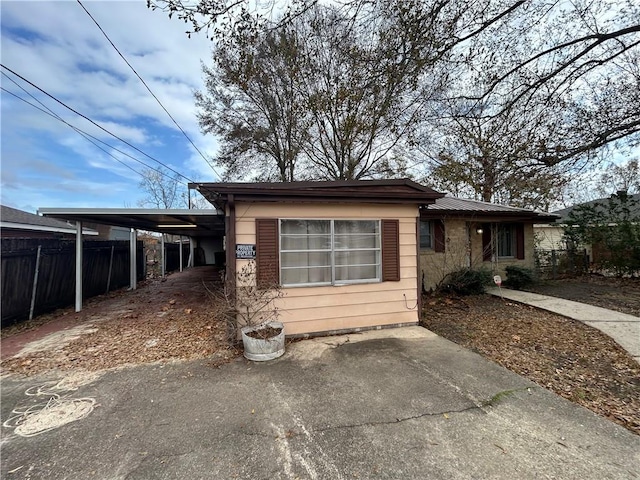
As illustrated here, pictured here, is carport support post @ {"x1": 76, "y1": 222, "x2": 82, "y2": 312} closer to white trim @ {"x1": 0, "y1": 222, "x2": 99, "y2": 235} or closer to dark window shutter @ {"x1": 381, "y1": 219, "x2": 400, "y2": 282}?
white trim @ {"x1": 0, "y1": 222, "x2": 99, "y2": 235}

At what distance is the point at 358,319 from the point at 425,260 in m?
4.35

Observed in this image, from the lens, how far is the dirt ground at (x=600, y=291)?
6.72 m

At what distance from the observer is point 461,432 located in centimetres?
241

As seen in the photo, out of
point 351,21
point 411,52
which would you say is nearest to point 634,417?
point 411,52

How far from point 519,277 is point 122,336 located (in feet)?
34.1

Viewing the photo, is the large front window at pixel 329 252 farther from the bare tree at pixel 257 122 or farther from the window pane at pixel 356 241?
the bare tree at pixel 257 122

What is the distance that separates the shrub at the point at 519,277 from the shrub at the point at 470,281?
5.02 feet

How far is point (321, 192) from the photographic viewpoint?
4.65 m

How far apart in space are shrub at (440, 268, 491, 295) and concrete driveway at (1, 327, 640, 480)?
476 centimetres

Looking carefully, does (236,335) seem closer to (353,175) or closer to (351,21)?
(351,21)

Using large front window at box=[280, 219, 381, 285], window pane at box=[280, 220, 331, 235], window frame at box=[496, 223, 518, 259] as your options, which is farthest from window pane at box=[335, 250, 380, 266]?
window frame at box=[496, 223, 518, 259]

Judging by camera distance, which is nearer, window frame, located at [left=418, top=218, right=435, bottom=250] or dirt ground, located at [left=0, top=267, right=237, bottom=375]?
dirt ground, located at [left=0, top=267, right=237, bottom=375]

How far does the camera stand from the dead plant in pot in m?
4.19

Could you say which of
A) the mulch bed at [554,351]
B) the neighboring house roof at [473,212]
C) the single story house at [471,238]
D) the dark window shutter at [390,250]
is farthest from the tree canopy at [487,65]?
the mulch bed at [554,351]
